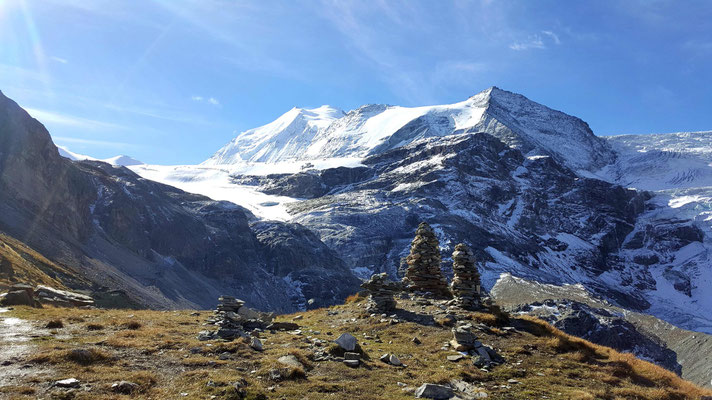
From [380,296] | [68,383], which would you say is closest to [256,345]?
[68,383]

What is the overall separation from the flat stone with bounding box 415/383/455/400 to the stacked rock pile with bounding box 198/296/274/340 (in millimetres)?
10130

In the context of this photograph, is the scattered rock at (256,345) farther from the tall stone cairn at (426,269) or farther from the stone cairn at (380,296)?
the tall stone cairn at (426,269)

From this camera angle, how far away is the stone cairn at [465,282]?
30625mm

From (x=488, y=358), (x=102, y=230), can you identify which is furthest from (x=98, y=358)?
(x=102, y=230)

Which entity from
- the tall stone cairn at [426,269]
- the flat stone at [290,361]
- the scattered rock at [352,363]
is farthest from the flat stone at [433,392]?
Answer: the tall stone cairn at [426,269]

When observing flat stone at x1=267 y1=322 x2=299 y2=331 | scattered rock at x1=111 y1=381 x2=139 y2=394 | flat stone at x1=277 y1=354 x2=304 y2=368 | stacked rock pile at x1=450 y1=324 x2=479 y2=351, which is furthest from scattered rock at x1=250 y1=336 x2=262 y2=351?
stacked rock pile at x1=450 y1=324 x2=479 y2=351

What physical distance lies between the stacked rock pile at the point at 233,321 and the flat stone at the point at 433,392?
10130mm

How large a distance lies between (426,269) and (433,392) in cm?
2341

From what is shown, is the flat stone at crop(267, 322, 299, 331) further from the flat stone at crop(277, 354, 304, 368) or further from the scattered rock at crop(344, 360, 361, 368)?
the scattered rock at crop(344, 360, 361, 368)

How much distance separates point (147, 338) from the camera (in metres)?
21.0

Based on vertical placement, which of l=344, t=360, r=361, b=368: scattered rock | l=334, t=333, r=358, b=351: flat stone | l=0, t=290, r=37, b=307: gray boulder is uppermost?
l=334, t=333, r=358, b=351: flat stone

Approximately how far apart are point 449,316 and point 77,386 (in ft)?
63.1

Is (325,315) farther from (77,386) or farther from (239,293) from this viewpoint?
(239,293)

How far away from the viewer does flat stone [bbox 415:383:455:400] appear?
15550 millimetres
